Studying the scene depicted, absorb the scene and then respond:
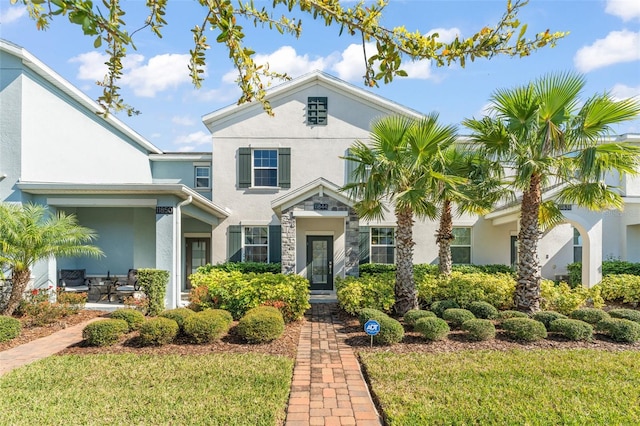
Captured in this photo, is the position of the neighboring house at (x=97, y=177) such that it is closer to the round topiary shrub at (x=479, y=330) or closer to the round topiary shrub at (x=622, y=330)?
the round topiary shrub at (x=479, y=330)

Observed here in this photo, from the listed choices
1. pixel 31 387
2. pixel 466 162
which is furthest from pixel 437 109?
pixel 31 387

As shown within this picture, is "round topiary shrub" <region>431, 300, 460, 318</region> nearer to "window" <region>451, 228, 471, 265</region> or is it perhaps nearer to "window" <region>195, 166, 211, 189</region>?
"window" <region>451, 228, 471, 265</region>

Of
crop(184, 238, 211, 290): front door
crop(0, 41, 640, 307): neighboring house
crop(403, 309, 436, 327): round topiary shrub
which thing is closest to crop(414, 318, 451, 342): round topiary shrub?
Answer: crop(403, 309, 436, 327): round topiary shrub

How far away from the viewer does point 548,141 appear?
841 cm

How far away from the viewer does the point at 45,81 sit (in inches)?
456

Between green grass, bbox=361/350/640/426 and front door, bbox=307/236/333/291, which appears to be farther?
front door, bbox=307/236/333/291

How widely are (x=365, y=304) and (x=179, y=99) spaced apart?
710 cm

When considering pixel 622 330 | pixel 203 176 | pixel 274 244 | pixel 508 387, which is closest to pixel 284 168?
pixel 274 244

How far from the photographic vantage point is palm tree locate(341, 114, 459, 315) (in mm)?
8992

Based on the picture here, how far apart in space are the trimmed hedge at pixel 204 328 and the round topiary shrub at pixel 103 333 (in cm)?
133

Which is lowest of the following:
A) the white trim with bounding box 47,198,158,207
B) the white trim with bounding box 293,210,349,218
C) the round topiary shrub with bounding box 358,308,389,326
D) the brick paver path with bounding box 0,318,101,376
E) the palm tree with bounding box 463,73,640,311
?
the brick paver path with bounding box 0,318,101,376

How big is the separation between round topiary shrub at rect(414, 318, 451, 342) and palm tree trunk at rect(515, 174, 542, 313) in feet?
10.2

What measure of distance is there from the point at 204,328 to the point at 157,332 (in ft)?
2.91

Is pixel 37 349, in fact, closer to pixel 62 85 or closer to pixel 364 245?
pixel 62 85
